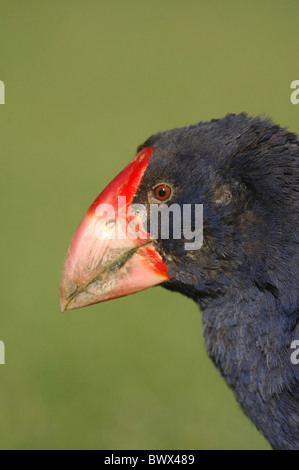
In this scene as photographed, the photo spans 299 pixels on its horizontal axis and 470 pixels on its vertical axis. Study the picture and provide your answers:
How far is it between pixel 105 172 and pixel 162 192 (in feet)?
16.1

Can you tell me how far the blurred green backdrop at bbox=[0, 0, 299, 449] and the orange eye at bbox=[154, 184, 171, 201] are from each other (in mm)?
451

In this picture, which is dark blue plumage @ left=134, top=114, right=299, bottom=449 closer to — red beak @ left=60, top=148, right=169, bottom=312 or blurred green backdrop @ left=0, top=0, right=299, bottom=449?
red beak @ left=60, top=148, right=169, bottom=312

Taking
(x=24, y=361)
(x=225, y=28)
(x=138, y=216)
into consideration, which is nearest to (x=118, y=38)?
(x=225, y=28)

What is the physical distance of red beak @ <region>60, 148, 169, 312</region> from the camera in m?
2.12

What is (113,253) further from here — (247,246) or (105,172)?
(105,172)

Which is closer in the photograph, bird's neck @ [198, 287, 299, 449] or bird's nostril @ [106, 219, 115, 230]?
bird's neck @ [198, 287, 299, 449]

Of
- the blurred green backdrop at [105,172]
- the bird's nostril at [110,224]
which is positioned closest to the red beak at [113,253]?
the bird's nostril at [110,224]

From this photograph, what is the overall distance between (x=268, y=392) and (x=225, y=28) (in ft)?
34.7

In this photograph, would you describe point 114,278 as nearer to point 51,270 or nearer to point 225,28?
point 51,270

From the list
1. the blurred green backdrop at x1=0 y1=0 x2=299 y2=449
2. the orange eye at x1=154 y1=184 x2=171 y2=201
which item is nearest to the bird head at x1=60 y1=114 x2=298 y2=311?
the orange eye at x1=154 y1=184 x2=171 y2=201

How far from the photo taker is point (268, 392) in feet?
6.73

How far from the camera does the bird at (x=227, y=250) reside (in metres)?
2.00

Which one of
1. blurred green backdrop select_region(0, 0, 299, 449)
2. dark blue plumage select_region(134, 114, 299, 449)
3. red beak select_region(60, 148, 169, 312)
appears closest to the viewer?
dark blue plumage select_region(134, 114, 299, 449)

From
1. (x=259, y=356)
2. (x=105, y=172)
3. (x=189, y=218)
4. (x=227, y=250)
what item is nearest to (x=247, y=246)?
(x=227, y=250)
